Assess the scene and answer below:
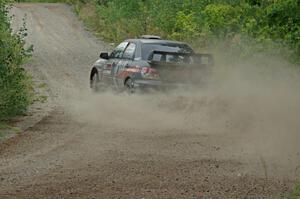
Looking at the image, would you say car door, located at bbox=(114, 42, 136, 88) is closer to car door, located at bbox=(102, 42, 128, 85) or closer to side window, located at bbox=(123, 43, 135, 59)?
side window, located at bbox=(123, 43, 135, 59)

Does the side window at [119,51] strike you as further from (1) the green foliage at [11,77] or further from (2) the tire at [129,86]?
A: (1) the green foliage at [11,77]

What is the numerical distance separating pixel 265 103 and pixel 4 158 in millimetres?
6426

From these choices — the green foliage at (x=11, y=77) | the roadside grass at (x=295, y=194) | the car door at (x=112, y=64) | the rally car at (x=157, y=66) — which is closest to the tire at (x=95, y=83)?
the car door at (x=112, y=64)

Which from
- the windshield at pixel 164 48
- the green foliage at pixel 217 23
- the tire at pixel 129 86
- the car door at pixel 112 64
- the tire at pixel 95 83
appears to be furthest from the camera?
the tire at pixel 95 83

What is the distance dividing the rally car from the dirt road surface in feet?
1.11

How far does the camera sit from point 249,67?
1839 centimetres

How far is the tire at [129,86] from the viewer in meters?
16.6

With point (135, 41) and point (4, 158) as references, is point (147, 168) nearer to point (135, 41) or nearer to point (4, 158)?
point (4, 158)

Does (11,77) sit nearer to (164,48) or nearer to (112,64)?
(112,64)

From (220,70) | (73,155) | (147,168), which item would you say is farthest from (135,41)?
(147,168)

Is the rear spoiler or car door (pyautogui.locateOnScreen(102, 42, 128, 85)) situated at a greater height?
the rear spoiler

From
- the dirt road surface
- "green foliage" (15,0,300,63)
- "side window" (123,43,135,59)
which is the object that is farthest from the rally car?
"green foliage" (15,0,300,63)

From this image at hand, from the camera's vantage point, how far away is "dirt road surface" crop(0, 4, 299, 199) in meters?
8.52

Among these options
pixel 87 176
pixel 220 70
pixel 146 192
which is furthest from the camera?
pixel 220 70
